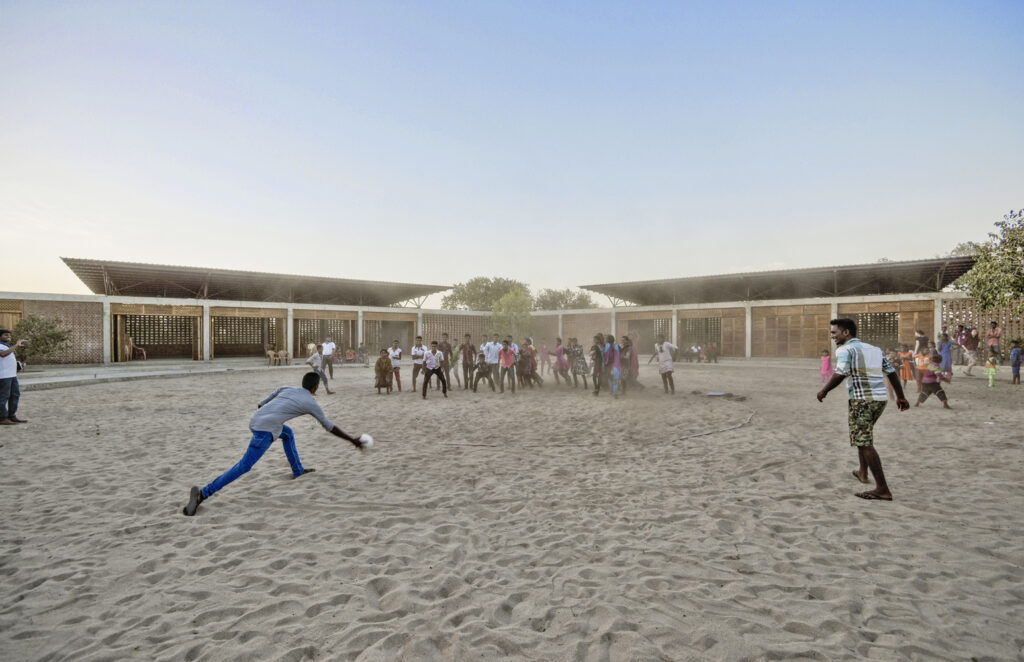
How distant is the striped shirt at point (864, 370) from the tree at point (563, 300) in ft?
177

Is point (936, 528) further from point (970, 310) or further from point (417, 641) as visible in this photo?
point (970, 310)

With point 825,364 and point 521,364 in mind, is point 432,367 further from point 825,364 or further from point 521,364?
point 825,364

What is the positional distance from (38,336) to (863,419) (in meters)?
25.1

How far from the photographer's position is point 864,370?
4316 mm

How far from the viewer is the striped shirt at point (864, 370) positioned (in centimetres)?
430

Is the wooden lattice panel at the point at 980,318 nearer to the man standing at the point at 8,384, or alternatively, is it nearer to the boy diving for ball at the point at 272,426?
the boy diving for ball at the point at 272,426

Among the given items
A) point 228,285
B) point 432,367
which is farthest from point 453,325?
point 432,367

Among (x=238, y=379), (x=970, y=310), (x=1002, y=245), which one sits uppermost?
(x=1002, y=245)

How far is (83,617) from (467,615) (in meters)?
2.07

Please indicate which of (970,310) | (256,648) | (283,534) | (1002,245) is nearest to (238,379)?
(283,534)

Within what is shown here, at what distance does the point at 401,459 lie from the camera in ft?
19.3

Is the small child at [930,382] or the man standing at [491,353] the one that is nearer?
the small child at [930,382]

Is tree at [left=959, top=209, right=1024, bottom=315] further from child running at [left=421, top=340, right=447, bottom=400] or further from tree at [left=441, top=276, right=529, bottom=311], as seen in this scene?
tree at [left=441, top=276, right=529, bottom=311]

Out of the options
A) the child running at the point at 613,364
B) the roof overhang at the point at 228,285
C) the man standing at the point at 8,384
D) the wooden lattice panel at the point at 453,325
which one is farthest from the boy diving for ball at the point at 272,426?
the wooden lattice panel at the point at 453,325
